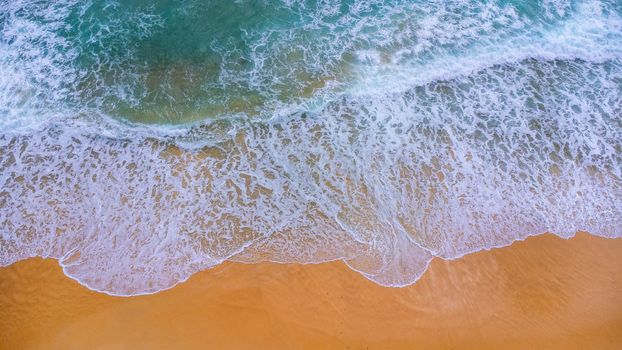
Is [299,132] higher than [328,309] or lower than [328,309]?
higher

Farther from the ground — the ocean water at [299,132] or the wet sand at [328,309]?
the ocean water at [299,132]

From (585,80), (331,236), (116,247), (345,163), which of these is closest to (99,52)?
(116,247)

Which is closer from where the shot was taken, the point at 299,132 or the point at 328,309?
the point at 328,309

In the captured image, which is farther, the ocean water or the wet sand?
the ocean water

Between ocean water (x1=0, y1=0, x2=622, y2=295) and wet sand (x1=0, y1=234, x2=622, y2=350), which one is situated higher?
ocean water (x1=0, y1=0, x2=622, y2=295)

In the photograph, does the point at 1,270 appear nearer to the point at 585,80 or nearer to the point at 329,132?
the point at 329,132

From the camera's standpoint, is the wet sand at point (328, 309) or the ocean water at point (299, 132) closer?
the wet sand at point (328, 309)
